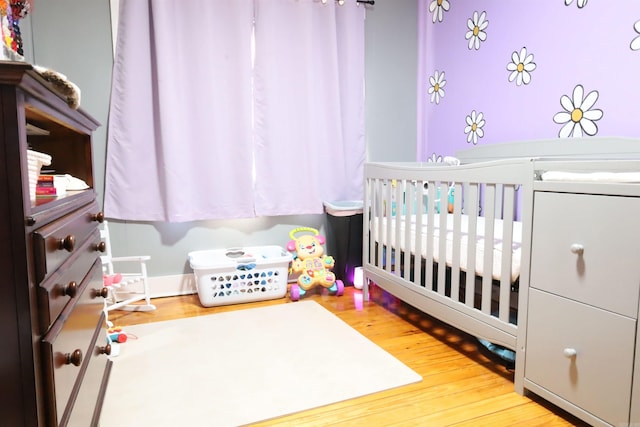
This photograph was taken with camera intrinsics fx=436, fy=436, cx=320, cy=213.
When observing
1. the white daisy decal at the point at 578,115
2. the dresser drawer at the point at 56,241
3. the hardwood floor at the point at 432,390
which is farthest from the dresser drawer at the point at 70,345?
the white daisy decal at the point at 578,115

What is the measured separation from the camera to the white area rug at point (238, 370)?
1403mm

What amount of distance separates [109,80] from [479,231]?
2.10 m

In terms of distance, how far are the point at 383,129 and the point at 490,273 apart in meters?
1.70

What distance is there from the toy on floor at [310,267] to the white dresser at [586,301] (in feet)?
4.39

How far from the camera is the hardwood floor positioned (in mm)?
1344

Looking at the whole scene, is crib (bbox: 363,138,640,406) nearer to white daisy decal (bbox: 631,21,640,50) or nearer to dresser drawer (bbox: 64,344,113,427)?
white daisy decal (bbox: 631,21,640,50)

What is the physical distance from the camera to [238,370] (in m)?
1.68

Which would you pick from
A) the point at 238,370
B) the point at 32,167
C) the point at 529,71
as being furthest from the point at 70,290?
the point at 529,71

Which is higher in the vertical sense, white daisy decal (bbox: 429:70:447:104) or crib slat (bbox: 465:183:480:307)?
white daisy decal (bbox: 429:70:447:104)

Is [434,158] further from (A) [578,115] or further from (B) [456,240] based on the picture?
(B) [456,240]

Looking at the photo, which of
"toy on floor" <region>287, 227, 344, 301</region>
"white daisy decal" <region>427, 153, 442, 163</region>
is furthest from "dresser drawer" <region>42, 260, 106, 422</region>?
"white daisy decal" <region>427, 153, 442, 163</region>

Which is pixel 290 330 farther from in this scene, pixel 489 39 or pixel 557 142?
pixel 489 39

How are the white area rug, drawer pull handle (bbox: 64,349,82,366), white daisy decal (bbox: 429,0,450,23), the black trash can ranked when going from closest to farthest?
drawer pull handle (bbox: 64,349,82,366) → the white area rug → the black trash can → white daisy decal (bbox: 429,0,450,23)

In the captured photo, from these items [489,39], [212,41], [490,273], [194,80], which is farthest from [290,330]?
[489,39]
